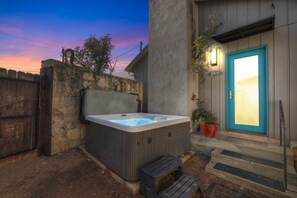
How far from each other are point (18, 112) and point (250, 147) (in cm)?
415

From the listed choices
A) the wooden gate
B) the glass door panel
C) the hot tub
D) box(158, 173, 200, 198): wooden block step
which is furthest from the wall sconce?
the wooden gate

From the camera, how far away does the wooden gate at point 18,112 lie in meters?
2.18

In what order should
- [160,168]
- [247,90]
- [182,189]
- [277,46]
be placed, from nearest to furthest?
[182,189] < [160,168] < [277,46] < [247,90]

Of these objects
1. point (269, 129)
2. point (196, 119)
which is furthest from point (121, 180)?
point (269, 129)

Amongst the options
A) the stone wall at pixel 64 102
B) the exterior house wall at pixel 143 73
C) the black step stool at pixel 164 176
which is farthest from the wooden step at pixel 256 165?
the exterior house wall at pixel 143 73

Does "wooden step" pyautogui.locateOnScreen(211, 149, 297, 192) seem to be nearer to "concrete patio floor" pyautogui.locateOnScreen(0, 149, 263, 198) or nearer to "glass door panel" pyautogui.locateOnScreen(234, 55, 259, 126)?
"concrete patio floor" pyautogui.locateOnScreen(0, 149, 263, 198)

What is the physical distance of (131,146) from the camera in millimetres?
1821

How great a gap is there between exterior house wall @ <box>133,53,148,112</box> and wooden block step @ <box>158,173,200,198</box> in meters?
3.68

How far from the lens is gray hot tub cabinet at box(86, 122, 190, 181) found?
1.84 meters

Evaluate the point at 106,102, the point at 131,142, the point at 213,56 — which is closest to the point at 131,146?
the point at 131,142

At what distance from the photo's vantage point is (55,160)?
249 cm

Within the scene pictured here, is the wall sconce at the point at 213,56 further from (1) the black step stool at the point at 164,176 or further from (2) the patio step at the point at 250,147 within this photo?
(1) the black step stool at the point at 164,176

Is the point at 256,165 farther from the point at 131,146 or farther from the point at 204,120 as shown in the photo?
the point at 131,146

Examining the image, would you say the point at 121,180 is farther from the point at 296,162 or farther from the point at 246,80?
the point at 246,80
